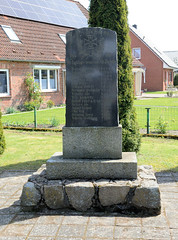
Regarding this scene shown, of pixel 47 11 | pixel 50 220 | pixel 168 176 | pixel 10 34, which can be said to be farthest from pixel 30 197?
pixel 47 11

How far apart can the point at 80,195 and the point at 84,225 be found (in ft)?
1.63

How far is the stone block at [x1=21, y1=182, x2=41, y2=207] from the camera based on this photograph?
14.3 feet

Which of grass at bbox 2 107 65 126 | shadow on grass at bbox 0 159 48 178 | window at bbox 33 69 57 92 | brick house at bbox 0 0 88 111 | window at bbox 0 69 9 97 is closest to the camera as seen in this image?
shadow on grass at bbox 0 159 48 178

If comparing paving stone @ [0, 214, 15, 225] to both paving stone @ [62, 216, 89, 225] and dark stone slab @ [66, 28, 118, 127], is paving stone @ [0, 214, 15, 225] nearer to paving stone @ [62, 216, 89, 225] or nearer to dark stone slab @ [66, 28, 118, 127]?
paving stone @ [62, 216, 89, 225]

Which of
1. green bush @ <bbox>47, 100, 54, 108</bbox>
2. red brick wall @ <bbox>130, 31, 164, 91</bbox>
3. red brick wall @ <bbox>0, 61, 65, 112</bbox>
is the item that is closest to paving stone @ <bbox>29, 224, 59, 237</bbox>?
red brick wall @ <bbox>0, 61, 65, 112</bbox>

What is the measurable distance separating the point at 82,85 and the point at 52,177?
142 cm

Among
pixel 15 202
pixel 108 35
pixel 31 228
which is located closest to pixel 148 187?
pixel 31 228

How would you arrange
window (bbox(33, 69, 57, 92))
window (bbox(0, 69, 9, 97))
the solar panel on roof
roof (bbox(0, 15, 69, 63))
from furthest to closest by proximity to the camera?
the solar panel on roof
window (bbox(33, 69, 57, 92))
roof (bbox(0, 15, 69, 63))
window (bbox(0, 69, 9, 97))

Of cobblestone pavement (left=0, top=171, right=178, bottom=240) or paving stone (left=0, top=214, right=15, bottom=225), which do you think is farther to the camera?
paving stone (left=0, top=214, right=15, bottom=225)

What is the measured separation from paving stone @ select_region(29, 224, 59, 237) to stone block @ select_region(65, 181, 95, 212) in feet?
1.68

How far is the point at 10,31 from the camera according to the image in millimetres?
19906

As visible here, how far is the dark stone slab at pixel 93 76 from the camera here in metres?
4.74

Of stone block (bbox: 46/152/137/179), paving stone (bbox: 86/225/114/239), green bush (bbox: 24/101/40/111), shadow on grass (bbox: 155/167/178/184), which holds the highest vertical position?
green bush (bbox: 24/101/40/111)

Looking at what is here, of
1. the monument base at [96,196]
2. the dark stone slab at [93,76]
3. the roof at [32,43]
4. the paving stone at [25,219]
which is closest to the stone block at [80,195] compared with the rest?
the monument base at [96,196]
